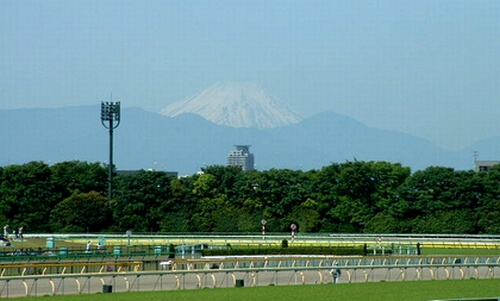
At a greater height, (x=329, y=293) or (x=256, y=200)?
(x=256, y=200)

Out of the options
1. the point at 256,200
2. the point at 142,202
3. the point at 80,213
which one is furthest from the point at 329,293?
the point at 142,202

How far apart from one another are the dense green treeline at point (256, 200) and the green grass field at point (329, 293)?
58467mm

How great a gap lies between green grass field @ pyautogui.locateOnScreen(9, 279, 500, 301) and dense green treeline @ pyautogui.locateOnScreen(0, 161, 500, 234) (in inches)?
2302

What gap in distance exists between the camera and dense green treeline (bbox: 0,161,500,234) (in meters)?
104

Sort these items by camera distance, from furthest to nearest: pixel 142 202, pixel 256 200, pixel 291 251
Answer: pixel 142 202
pixel 256 200
pixel 291 251

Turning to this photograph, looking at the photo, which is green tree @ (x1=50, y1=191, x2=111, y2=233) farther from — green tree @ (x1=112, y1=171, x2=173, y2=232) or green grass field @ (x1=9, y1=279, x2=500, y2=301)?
green grass field @ (x1=9, y1=279, x2=500, y2=301)

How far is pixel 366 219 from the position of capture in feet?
347

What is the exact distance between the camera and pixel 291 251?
75.1 meters

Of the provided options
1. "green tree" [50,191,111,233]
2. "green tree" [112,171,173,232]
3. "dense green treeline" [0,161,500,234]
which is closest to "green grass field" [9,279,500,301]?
"dense green treeline" [0,161,500,234]

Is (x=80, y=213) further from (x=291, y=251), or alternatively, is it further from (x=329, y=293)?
(x=329, y=293)

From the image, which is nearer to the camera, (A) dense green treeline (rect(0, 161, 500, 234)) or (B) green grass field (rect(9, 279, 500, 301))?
(B) green grass field (rect(9, 279, 500, 301))

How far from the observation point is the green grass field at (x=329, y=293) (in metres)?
37.1

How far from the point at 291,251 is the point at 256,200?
115ft

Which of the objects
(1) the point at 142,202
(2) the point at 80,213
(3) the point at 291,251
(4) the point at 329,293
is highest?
(1) the point at 142,202
